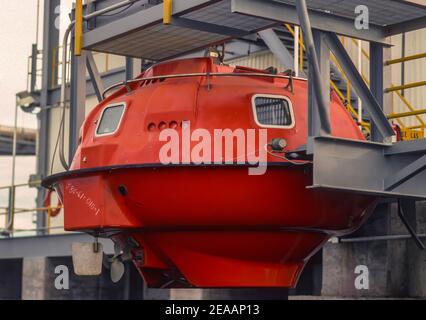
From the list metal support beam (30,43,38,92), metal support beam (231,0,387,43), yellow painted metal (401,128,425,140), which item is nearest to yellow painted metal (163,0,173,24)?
metal support beam (231,0,387,43)

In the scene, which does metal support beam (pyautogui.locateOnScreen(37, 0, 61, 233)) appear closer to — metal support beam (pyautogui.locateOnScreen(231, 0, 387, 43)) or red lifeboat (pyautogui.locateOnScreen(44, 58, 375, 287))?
red lifeboat (pyautogui.locateOnScreen(44, 58, 375, 287))

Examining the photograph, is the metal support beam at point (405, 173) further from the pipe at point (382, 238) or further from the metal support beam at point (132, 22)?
the metal support beam at point (132, 22)

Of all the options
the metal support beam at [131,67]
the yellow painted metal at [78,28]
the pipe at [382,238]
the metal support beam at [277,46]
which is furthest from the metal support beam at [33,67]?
the pipe at [382,238]

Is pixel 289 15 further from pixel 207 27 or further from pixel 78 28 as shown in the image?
pixel 78 28

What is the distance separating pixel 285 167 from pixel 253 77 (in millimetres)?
1213

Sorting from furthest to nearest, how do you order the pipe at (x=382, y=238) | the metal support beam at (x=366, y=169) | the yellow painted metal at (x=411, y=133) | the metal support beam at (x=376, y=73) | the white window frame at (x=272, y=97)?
the yellow painted metal at (x=411, y=133)
the pipe at (x=382, y=238)
the metal support beam at (x=376, y=73)
the white window frame at (x=272, y=97)
the metal support beam at (x=366, y=169)

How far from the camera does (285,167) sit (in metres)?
9.28

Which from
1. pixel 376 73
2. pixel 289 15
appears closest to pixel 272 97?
pixel 289 15

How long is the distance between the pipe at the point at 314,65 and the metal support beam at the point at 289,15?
586mm

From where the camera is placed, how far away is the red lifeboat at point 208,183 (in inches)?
366

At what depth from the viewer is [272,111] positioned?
9.70m

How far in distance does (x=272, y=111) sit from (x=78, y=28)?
9.21 feet

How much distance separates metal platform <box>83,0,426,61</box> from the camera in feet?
31.2
